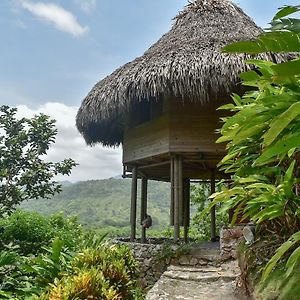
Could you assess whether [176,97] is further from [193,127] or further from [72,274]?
[72,274]

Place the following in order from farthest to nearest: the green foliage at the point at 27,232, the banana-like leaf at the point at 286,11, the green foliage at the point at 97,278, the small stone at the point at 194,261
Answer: the green foliage at the point at 27,232 < the small stone at the point at 194,261 < the green foliage at the point at 97,278 < the banana-like leaf at the point at 286,11

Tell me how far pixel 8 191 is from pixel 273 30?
8.89 meters

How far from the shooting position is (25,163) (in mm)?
9820

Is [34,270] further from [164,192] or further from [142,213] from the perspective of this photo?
[164,192]

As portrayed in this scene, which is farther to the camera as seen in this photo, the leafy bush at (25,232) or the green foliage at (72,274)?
the leafy bush at (25,232)

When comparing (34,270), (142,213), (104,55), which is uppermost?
(104,55)

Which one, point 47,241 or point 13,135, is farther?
point 13,135

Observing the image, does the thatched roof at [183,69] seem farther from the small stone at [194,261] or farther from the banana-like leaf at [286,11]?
the banana-like leaf at [286,11]

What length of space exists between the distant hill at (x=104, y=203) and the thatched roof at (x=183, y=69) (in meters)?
24.7

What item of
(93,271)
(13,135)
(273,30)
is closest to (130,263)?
(93,271)

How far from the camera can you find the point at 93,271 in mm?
3799

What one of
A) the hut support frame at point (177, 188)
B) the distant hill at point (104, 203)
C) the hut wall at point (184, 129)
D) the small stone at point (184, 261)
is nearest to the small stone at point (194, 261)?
the small stone at point (184, 261)

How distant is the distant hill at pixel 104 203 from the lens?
35.9 metres

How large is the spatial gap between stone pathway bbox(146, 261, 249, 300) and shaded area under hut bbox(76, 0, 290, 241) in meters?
2.42
